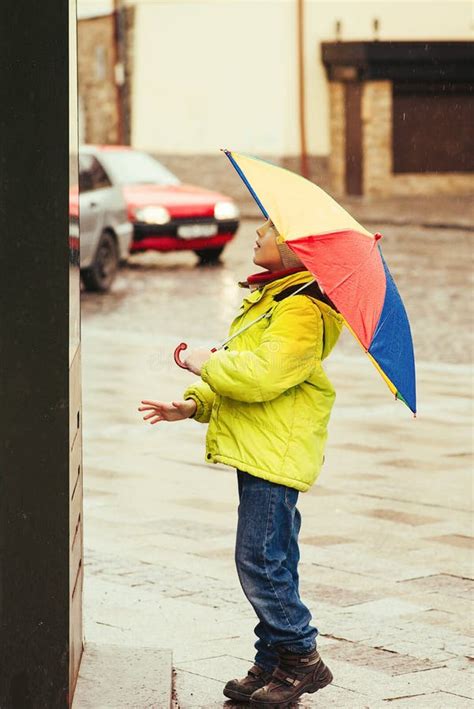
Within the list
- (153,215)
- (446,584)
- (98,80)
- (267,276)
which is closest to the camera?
(267,276)

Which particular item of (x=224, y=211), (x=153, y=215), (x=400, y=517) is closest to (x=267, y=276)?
(x=400, y=517)

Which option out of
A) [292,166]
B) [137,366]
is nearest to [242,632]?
[137,366]

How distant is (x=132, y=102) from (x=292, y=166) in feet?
14.4

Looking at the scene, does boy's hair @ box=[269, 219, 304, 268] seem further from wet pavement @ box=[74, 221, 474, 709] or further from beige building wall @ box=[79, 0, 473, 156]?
beige building wall @ box=[79, 0, 473, 156]

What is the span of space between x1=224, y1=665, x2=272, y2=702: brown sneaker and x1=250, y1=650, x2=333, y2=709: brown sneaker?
2.6 inches

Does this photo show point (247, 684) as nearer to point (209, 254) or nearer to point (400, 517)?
point (400, 517)

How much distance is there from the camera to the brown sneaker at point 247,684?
4270mm

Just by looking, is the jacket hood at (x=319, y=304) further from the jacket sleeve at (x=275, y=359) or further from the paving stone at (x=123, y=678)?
the paving stone at (x=123, y=678)

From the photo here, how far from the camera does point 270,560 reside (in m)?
4.08
